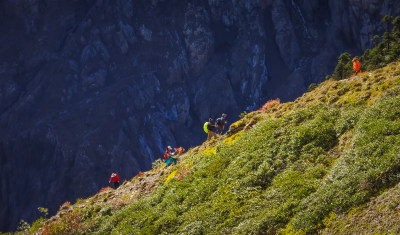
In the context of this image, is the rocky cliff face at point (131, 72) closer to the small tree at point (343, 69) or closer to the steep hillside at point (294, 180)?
the small tree at point (343, 69)

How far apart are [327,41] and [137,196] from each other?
3677 inches

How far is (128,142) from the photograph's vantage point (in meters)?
92.1

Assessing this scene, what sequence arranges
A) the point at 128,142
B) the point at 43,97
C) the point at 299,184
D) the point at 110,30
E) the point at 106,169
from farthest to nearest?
the point at 110,30 < the point at 43,97 < the point at 128,142 < the point at 106,169 < the point at 299,184

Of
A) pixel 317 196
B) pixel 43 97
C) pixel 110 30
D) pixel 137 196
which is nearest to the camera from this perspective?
pixel 317 196

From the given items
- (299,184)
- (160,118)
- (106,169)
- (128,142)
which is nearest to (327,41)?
(160,118)

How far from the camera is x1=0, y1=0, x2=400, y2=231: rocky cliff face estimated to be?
87.6 meters

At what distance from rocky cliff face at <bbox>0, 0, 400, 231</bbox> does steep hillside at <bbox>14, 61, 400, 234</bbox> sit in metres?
73.5

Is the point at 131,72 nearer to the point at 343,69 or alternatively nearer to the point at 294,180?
the point at 343,69

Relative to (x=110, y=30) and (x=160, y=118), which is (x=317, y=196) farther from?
(x=110, y=30)

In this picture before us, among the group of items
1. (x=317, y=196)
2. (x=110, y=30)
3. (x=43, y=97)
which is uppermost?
(x=110, y=30)

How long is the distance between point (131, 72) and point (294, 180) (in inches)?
3963

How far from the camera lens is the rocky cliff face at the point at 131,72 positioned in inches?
3447

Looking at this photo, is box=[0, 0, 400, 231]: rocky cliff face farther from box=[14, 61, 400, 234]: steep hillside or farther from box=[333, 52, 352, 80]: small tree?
box=[14, 61, 400, 234]: steep hillside

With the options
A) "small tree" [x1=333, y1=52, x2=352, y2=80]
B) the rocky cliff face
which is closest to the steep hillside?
"small tree" [x1=333, y1=52, x2=352, y2=80]
